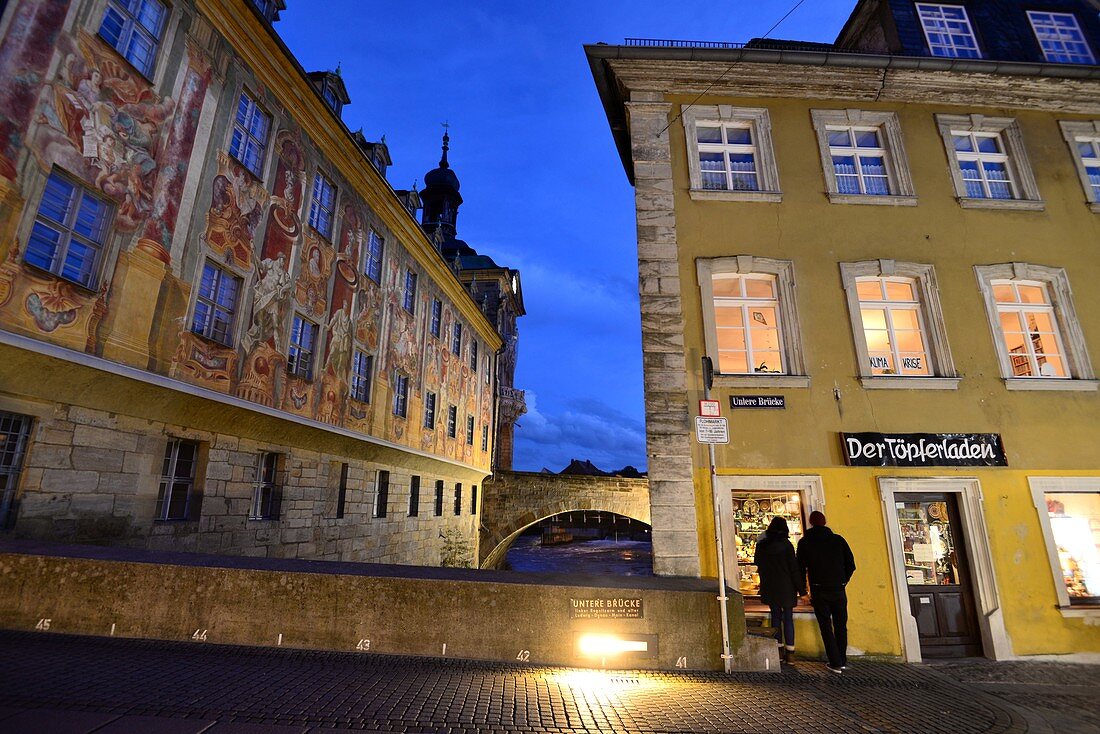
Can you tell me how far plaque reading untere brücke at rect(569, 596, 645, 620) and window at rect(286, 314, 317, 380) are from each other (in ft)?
29.9

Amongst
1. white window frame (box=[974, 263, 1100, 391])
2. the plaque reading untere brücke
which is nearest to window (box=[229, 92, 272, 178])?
the plaque reading untere brücke

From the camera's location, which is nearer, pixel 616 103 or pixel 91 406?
pixel 91 406

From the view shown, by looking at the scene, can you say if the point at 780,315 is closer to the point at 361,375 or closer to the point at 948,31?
the point at 948,31

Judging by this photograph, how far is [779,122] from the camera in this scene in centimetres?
941

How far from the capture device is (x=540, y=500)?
2544 cm

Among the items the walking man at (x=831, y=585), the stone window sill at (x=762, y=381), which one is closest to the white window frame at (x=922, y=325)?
the stone window sill at (x=762, y=381)

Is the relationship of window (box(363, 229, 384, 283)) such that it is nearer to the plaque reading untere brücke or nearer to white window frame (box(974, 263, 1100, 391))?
the plaque reading untere brücke

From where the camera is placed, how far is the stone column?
7.18 m

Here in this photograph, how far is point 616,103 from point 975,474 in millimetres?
9175

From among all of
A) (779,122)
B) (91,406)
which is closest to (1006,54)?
(779,122)

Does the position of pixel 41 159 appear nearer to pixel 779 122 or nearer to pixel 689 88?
pixel 689 88

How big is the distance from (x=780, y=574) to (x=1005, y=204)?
26.9ft

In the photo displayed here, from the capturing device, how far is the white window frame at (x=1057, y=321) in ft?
26.6

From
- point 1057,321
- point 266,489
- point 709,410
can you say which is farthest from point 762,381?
point 266,489
